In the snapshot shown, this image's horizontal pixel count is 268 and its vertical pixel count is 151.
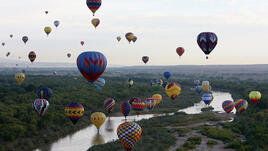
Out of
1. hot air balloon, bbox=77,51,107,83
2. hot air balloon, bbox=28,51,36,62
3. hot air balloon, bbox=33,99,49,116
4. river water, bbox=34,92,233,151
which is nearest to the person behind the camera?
hot air balloon, bbox=77,51,107,83

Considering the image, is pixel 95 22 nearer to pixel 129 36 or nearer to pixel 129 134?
pixel 129 36

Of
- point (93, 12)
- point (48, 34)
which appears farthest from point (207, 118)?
point (48, 34)

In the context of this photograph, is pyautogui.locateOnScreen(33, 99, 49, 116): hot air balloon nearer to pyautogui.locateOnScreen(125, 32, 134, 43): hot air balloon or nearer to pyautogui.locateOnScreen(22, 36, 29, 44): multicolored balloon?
pyautogui.locateOnScreen(125, 32, 134, 43): hot air balloon

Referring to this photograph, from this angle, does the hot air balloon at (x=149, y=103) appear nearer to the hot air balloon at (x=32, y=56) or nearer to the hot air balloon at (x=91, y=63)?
the hot air balloon at (x=32, y=56)

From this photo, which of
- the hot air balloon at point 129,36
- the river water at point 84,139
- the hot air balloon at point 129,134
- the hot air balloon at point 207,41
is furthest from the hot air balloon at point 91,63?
the hot air balloon at point 129,36

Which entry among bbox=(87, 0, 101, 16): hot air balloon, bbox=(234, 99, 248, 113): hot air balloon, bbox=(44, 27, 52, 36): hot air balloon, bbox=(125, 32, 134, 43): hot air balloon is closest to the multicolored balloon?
bbox=(44, 27, 52, 36): hot air balloon

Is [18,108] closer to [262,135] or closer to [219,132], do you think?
[219,132]
